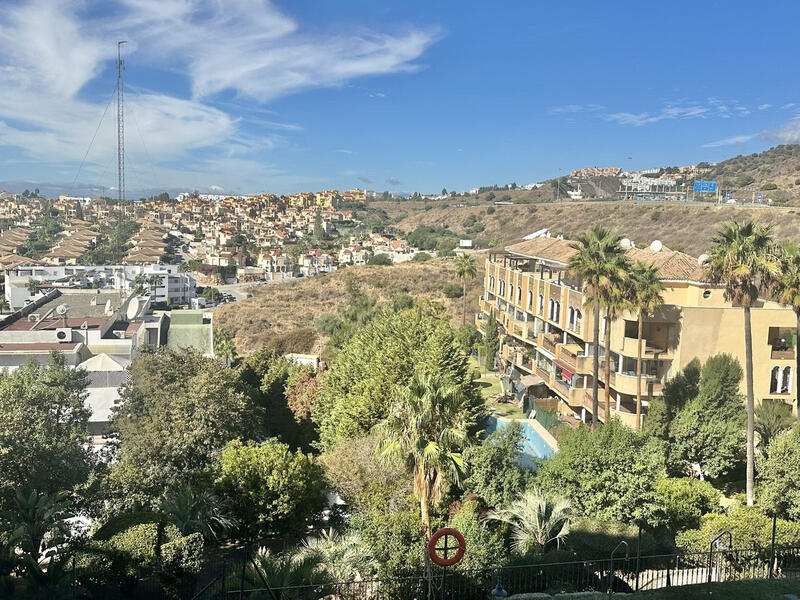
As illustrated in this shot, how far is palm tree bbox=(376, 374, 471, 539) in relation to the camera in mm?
16234

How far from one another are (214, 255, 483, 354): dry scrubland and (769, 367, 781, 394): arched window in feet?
133

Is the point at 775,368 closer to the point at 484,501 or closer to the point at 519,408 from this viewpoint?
the point at 519,408

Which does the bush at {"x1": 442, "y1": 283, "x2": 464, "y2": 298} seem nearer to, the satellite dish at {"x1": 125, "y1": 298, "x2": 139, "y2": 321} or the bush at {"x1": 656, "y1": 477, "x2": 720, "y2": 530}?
the satellite dish at {"x1": 125, "y1": 298, "x2": 139, "y2": 321}

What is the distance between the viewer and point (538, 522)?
1661cm

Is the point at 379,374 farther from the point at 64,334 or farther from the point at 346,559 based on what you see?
the point at 64,334

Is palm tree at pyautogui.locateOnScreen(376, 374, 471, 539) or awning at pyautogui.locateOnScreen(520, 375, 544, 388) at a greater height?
palm tree at pyautogui.locateOnScreen(376, 374, 471, 539)

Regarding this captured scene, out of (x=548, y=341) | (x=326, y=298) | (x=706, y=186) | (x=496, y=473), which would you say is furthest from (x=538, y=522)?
(x=706, y=186)

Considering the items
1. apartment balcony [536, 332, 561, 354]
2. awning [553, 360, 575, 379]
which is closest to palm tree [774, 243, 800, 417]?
awning [553, 360, 575, 379]

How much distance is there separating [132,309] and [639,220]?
77.2 m

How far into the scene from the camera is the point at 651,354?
26.3m

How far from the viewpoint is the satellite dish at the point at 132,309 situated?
50.9m

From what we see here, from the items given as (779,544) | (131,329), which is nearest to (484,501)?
(779,544)

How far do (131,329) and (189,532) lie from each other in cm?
2989

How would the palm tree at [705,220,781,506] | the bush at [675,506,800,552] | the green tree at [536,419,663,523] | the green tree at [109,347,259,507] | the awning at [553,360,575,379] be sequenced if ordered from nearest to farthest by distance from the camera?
the bush at [675,506,800,552] < the green tree at [536,419,663,523] < the green tree at [109,347,259,507] < the palm tree at [705,220,781,506] < the awning at [553,360,575,379]
